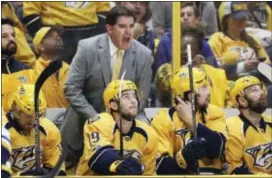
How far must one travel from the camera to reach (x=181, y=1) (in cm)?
862

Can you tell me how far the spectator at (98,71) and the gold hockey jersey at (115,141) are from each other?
0.84 feet

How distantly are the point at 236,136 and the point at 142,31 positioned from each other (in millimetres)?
1061

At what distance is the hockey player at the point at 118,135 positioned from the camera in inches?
308

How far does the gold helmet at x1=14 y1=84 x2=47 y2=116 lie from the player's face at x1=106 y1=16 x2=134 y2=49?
2.61 ft

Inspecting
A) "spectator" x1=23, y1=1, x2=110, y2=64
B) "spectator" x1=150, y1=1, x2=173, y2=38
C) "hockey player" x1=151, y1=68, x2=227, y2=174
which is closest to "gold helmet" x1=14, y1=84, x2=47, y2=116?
"spectator" x1=23, y1=1, x2=110, y2=64


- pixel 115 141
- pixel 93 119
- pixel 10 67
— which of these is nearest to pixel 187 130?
pixel 115 141

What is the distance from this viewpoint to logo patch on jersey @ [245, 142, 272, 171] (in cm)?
827

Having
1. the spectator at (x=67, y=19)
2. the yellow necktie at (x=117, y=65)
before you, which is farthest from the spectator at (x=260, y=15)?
the spectator at (x=67, y=19)

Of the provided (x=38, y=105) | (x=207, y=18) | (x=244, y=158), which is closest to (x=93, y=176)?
(x=38, y=105)

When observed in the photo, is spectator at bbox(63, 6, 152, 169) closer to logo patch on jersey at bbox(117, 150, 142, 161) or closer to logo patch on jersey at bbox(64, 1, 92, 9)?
logo patch on jersey at bbox(64, 1, 92, 9)

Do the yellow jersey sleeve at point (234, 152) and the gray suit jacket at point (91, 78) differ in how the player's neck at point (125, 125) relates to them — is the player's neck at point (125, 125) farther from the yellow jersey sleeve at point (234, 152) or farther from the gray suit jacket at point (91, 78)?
the yellow jersey sleeve at point (234, 152)

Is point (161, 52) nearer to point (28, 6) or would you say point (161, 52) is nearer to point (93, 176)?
point (28, 6)

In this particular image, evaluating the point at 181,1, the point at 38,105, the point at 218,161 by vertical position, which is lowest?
the point at 218,161

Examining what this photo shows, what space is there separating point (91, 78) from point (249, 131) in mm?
1236
